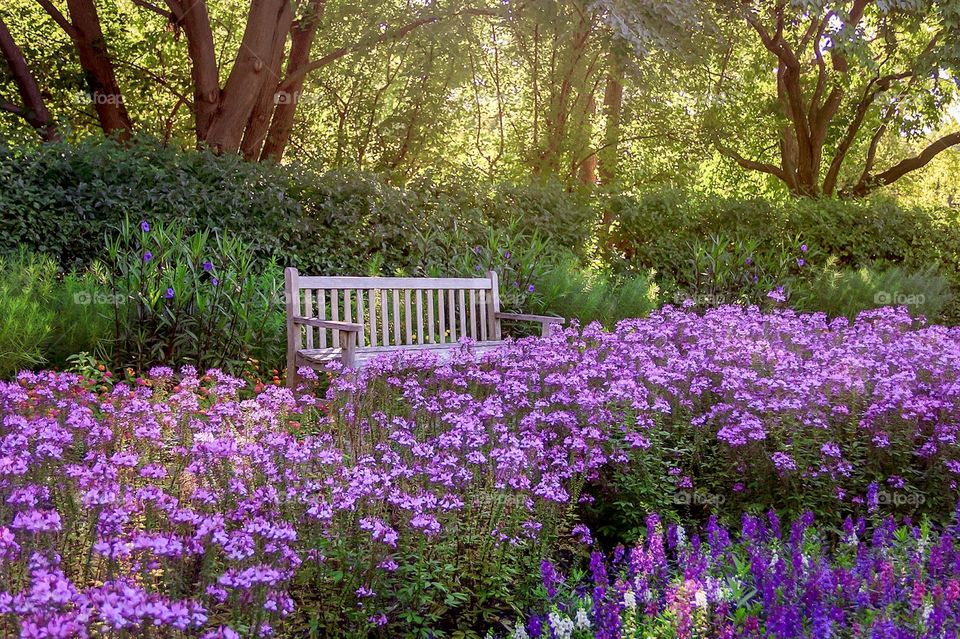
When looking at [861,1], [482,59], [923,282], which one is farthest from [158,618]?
[861,1]

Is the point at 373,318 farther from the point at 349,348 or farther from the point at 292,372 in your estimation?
the point at 349,348

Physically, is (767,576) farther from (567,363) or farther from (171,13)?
(171,13)

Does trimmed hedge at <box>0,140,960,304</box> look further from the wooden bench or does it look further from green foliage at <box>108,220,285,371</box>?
the wooden bench

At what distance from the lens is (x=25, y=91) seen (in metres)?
10.7

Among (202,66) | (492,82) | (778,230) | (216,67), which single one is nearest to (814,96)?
(778,230)

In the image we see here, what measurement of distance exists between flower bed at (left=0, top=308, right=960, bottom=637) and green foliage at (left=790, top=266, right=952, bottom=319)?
18.7ft

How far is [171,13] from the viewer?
11.3 m

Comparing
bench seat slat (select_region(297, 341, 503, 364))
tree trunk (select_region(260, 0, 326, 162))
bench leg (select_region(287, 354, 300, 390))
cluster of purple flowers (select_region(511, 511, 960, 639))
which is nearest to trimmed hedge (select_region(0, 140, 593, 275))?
bench seat slat (select_region(297, 341, 503, 364))

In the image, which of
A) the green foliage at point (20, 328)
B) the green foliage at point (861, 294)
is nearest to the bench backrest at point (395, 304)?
the green foliage at point (20, 328)

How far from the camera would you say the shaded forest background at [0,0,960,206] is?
1070 cm

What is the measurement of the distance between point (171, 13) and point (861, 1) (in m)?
10.1

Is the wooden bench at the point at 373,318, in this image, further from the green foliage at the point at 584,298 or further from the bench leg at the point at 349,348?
the green foliage at the point at 584,298

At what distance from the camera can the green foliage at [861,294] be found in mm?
10789

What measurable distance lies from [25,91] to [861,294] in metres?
10.4
